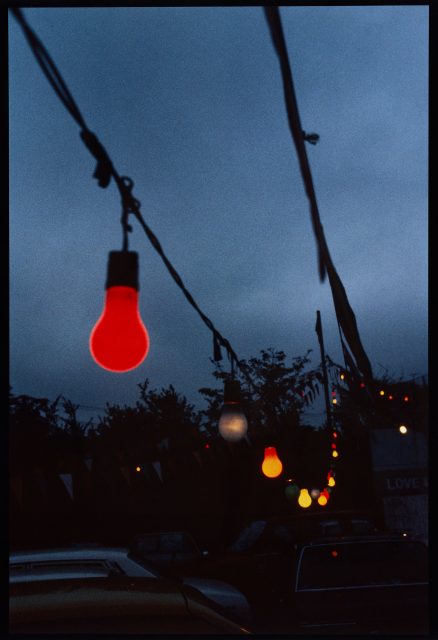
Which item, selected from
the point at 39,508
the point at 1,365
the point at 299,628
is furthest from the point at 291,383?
the point at 1,365

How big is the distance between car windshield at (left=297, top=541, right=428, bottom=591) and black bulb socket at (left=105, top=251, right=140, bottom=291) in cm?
520

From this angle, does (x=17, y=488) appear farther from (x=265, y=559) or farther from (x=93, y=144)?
(x=93, y=144)

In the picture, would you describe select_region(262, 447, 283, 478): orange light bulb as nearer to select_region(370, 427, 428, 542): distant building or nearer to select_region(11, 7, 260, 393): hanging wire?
select_region(11, 7, 260, 393): hanging wire

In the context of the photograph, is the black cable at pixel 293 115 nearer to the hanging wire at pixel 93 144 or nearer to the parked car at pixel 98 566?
the hanging wire at pixel 93 144

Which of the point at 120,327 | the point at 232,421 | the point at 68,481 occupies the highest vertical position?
the point at 120,327

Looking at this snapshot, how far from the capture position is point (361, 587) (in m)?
7.22

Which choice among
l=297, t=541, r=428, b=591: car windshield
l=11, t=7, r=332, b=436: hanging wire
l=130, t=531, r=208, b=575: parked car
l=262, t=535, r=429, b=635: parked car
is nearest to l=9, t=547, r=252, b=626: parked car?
l=262, t=535, r=429, b=635: parked car

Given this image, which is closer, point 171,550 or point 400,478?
point 171,550

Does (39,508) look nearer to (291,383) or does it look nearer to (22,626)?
(291,383)

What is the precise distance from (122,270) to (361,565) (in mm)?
5745

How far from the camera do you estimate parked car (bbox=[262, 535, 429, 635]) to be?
6.89 meters

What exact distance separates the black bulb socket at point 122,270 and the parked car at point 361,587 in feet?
A: 16.5

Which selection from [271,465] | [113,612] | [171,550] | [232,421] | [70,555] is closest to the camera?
[113,612]

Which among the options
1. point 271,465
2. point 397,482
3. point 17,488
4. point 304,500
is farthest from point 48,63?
point 397,482
